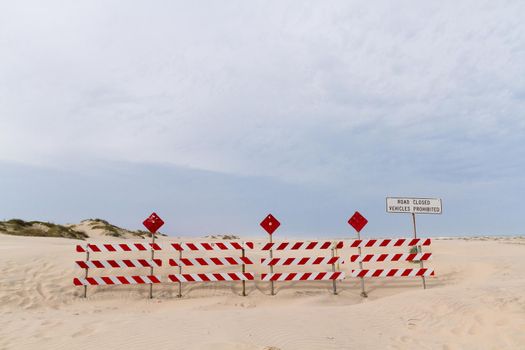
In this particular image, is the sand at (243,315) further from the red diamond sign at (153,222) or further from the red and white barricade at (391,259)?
the red diamond sign at (153,222)

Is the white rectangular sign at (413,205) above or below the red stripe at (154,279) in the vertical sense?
above

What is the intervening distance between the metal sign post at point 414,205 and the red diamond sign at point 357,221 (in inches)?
52.7

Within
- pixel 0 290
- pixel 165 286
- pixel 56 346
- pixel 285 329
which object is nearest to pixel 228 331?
pixel 285 329

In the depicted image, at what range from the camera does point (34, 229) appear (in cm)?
3244

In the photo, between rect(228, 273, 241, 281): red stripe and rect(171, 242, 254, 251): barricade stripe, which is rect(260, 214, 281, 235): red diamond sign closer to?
rect(171, 242, 254, 251): barricade stripe

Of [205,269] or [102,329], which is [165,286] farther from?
[102,329]

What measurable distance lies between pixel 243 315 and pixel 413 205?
8631mm

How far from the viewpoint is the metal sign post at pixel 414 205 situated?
1416cm

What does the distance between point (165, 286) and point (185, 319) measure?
5.23 meters

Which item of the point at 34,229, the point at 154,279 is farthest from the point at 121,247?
the point at 34,229

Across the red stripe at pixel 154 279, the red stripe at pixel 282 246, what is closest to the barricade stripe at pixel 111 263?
the red stripe at pixel 154 279

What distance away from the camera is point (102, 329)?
7.14m

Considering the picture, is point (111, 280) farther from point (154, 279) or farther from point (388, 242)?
point (388, 242)

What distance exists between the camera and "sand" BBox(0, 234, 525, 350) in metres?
6.76
